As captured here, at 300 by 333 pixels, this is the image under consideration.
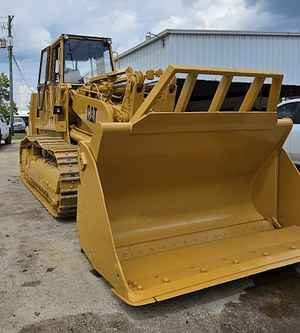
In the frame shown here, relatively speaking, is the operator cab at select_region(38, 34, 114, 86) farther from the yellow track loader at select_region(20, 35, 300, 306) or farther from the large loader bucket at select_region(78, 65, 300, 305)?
the large loader bucket at select_region(78, 65, 300, 305)

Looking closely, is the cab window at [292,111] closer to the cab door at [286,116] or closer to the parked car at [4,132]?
the cab door at [286,116]

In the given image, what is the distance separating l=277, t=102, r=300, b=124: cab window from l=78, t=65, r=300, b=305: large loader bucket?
405 cm

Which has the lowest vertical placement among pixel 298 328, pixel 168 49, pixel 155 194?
pixel 298 328

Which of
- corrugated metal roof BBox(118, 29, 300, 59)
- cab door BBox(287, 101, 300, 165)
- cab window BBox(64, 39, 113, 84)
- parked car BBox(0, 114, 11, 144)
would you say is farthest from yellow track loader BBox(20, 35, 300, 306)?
parked car BBox(0, 114, 11, 144)

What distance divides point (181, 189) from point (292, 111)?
482 cm

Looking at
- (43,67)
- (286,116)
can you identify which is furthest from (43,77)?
(286,116)

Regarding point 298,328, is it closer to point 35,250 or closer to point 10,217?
point 35,250

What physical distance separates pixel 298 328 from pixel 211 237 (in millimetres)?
1292

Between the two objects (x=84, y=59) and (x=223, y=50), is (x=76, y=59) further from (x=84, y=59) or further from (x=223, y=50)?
(x=223, y=50)

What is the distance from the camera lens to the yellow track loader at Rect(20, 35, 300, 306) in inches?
128

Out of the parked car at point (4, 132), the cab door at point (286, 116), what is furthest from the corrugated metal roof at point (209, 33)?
the cab door at point (286, 116)

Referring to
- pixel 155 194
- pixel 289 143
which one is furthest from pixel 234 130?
pixel 289 143

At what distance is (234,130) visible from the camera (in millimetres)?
3797

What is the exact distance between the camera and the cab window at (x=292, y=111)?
26.1 ft
